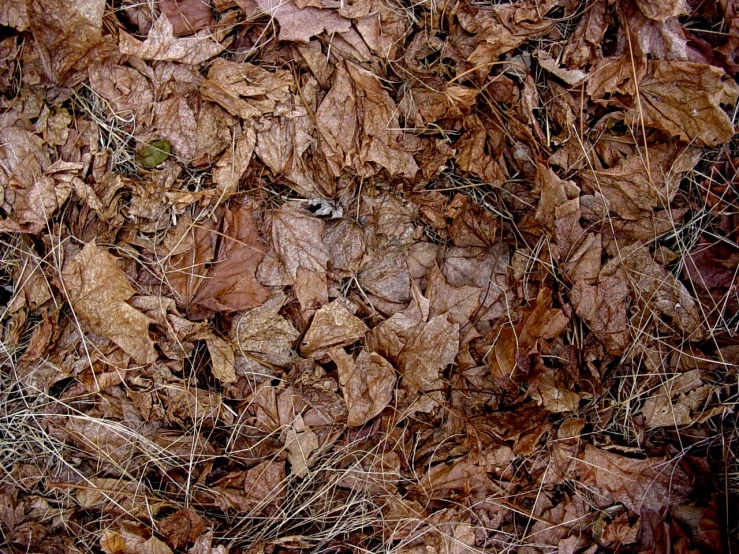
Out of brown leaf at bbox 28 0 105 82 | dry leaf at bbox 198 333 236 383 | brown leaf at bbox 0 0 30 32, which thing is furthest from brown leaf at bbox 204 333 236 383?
brown leaf at bbox 0 0 30 32

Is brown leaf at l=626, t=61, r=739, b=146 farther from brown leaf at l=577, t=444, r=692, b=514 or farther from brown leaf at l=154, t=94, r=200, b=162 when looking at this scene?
brown leaf at l=154, t=94, r=200, b=162

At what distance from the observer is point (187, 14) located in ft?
7.07

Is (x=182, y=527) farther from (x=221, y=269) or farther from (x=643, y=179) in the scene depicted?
(x=643, y=179)

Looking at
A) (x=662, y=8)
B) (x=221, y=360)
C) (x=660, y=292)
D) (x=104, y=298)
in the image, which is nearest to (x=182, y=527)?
(x=221, y=360)

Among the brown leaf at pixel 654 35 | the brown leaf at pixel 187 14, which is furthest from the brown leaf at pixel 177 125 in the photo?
the brown leaf at pixel 654 35

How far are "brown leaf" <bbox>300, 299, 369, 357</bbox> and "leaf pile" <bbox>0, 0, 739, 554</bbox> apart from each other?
0.01m

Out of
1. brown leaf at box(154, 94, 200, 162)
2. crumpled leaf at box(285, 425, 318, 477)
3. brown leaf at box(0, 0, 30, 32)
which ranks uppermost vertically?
brown leaf at box(0, 0, 30, 32)

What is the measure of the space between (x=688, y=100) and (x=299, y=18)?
5.33 ft

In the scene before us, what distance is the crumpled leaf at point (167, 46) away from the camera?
2127 mm

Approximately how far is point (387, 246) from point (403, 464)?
1.00 m

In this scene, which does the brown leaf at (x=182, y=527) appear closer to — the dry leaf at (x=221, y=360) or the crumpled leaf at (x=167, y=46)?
the dry leaf at (x=221, y=360)

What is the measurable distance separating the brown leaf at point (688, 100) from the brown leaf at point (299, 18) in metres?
1.30

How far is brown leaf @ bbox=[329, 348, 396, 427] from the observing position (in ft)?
7.30

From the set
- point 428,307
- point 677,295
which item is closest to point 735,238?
point 677,295
